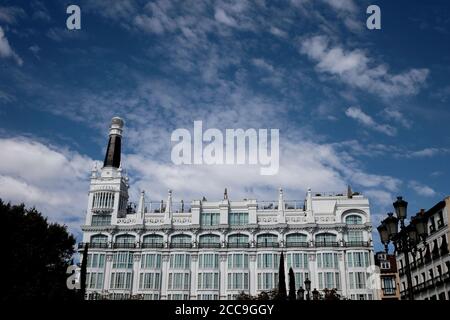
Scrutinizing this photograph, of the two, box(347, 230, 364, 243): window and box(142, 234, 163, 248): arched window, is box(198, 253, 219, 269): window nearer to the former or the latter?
box(142, 234, 163, 248): arched window

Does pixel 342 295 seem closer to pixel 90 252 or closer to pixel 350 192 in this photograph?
pixel 350 192

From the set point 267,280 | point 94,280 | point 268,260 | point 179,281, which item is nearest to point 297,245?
point 268,260

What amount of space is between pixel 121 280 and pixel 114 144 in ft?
88.3

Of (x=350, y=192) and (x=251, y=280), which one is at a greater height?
(x=350, y=192)

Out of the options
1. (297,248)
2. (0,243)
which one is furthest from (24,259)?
(297,248)

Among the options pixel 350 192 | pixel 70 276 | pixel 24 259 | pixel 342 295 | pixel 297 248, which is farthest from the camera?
pixel 350 192

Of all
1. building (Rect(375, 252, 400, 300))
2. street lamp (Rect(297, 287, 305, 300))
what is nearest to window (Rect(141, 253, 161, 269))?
building (Rect(375, 252, 400, 300))

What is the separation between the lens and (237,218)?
7219 centimetres

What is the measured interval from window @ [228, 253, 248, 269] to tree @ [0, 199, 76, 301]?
28.7m

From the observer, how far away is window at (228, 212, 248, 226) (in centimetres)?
7181

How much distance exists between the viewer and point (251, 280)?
→ 222ft
